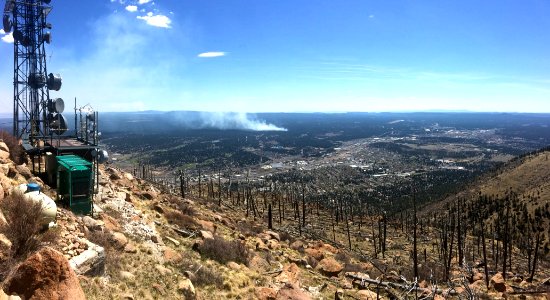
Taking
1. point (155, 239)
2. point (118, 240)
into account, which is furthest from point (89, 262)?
point (155, 239)

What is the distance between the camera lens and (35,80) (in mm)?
26703

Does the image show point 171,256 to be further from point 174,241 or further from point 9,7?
point 9,7

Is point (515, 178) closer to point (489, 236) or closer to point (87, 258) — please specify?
point (489, 236)

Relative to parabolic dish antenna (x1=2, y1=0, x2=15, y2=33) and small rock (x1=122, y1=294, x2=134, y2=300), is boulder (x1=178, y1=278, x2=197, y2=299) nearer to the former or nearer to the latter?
small rock (x1=122, y1=294, x2=134, y2=300)

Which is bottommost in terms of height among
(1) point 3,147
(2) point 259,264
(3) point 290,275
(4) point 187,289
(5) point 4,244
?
(3) point 290,275

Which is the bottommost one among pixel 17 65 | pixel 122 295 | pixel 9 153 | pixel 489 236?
pixel 489 236

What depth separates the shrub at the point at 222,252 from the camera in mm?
19406

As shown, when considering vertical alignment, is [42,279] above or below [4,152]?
below

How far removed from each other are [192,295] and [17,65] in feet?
74.1

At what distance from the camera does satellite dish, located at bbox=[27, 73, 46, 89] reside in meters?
26.6

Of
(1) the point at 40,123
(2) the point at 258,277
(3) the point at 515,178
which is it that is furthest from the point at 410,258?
(3) the point at 515,178

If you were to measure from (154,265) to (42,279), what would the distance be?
6690mm

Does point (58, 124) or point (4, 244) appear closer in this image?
point (4, 244)

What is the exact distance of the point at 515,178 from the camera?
10081 centimetres
